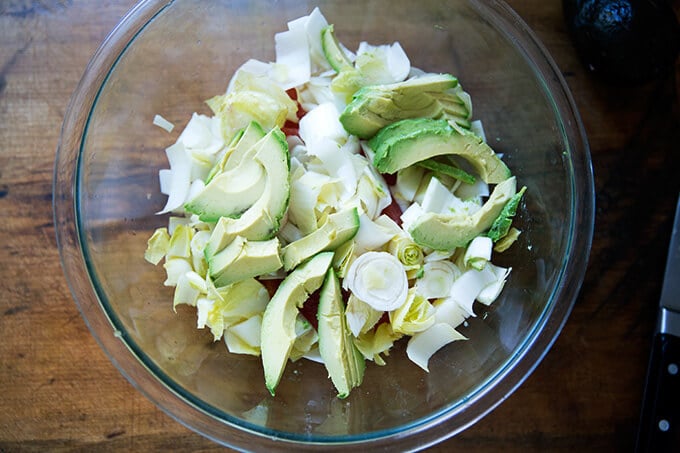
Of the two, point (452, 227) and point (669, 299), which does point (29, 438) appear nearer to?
point (452, 227)

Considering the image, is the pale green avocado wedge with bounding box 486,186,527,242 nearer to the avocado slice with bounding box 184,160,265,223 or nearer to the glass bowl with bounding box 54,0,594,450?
the glass bowl with bounding box 54,0,594,450

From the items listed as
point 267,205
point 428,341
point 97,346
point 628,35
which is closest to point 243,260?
point 267,205

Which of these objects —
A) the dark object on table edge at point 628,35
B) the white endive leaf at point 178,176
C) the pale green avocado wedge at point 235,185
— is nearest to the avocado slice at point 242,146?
the pale green avocado wedge at point 235,185

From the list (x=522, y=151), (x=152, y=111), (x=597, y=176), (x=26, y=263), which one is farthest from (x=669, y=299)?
(x=26, y=263)

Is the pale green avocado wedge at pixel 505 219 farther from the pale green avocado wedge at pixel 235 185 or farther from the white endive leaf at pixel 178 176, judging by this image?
the white endive leaf at pixel 178 176

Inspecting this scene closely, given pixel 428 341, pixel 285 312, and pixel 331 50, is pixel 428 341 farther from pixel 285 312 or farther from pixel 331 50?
pixel 331 50

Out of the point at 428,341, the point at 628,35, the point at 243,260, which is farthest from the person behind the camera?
the point at 628,35
